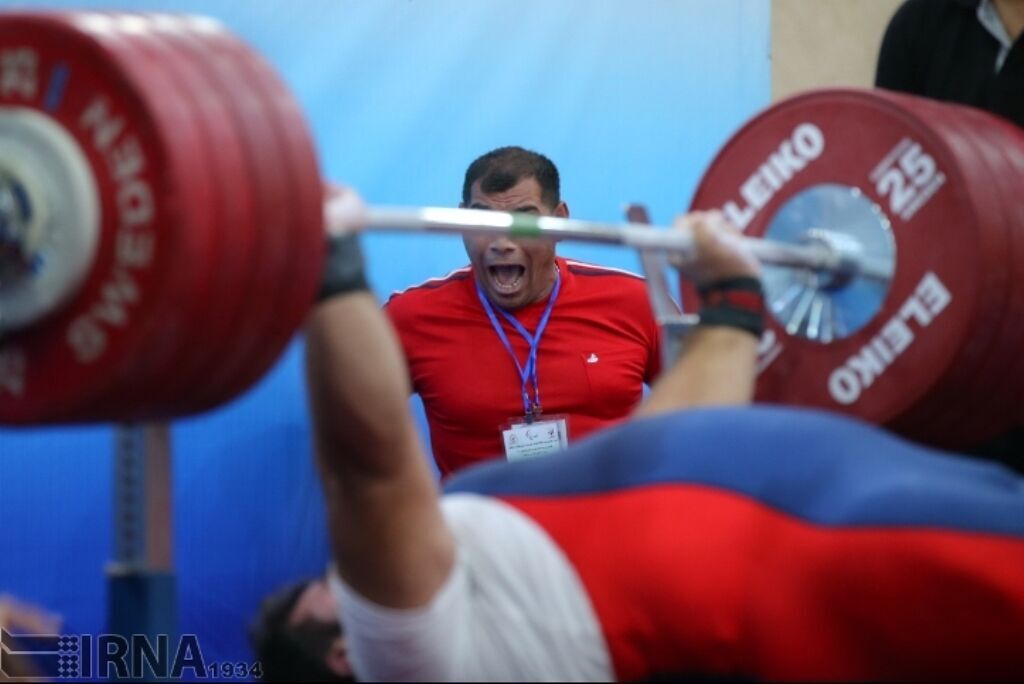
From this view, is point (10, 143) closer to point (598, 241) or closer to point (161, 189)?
point (161, 189)

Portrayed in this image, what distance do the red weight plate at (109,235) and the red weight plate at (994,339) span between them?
3.54 ft

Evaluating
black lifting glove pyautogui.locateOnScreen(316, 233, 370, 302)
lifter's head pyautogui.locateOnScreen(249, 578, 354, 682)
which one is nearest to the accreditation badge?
lifter's head pyautogui.locateOnScreen(249, 578, 354, 682)

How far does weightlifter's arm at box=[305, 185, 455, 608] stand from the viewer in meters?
1.48

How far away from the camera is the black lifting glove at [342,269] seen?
4.90ft

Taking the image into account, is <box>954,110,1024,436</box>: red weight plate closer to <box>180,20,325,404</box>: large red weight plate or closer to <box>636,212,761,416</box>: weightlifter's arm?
<box>636,212,761,416</box>: weightlifter's arm

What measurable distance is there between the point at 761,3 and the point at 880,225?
1894 millimetres

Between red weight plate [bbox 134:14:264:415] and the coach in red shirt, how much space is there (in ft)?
5.27

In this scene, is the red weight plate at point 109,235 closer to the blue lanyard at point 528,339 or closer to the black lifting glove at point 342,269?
the black lifting glove at point 342,269

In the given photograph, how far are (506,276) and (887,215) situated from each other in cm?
123

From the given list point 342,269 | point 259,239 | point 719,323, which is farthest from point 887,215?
point 259,239

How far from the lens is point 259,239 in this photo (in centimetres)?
135

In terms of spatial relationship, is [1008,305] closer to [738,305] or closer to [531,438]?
[738,305]

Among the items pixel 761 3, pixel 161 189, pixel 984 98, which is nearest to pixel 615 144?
→ pixel 761 3

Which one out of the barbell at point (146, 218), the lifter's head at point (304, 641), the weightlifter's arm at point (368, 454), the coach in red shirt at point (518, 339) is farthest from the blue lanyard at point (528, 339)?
the weightlifter's arm at point (368, 454)
